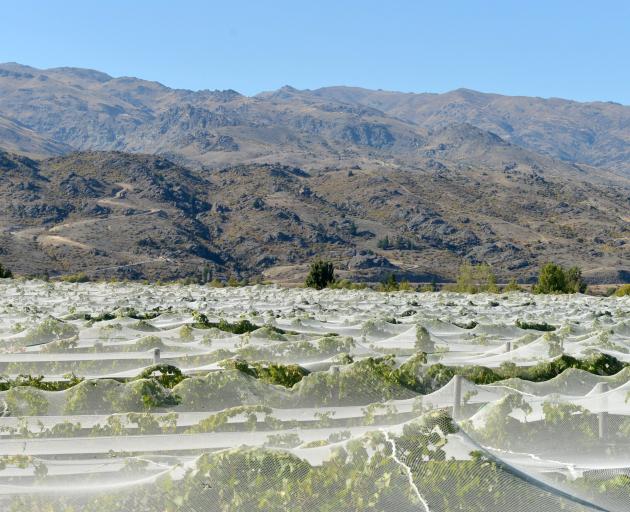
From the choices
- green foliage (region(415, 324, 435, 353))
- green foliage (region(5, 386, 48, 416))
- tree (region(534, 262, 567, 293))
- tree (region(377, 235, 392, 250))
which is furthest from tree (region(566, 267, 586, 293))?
tree (region(377, 235, 392, 250))

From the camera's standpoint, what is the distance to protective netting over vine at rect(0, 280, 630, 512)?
6414 mm

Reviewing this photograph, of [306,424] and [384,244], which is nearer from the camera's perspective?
[306,424]

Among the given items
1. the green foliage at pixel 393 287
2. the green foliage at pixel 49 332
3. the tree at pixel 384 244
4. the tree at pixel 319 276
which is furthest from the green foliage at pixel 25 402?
the tree at pixel 384 244

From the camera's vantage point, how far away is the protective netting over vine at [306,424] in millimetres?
6414

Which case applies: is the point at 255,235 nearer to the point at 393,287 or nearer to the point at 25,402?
the point at 393,287

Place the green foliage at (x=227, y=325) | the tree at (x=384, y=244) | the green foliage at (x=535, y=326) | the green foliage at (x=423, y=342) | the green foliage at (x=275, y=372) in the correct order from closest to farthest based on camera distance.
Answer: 1. the green foliage at (x=275, y=372)
2. the green foliage at (x=423, y=342)
3. the green foliage at (x=227, y=325)
4. the green foliage at (x=535, y=326)
5. the tree at (x=384, y=244)

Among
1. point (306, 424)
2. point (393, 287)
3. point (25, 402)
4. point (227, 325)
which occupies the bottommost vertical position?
point (393, 287)

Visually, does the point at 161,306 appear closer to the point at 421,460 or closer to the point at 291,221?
the point at 421,460

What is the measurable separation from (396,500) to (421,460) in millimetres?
408

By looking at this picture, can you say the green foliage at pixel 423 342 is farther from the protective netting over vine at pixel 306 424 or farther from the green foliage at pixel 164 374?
the green foliage at pixel 164 374

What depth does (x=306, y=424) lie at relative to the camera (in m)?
9.92

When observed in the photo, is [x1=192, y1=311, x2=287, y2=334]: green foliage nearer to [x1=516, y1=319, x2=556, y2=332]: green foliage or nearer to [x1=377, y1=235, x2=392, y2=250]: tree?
[x1=516, y1=319, x2=556, y2=332]: green foliage

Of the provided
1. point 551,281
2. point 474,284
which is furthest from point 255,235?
point 551,281

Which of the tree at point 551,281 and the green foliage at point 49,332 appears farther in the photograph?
the tree at point 551,281
